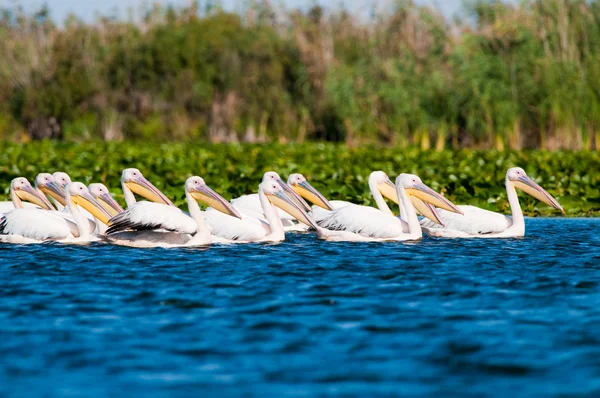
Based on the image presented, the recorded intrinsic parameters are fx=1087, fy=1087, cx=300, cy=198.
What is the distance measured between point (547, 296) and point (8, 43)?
44.7m

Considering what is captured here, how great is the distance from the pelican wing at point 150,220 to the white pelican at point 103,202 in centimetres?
95

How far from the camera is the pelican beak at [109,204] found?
11.4m

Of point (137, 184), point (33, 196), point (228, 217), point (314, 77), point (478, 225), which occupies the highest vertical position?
point (314, 77)

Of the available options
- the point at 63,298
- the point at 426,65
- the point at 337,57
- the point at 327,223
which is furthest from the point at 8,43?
the point at 63,298

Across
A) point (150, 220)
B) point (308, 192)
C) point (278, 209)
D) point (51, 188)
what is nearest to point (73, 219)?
point (150, 220)

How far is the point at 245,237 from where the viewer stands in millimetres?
11094

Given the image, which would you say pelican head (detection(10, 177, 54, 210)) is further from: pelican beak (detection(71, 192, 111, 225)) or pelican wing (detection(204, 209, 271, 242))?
pelican wing (detection(204, 209, 271, 242))

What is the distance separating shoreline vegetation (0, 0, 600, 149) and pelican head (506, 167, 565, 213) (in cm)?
1685

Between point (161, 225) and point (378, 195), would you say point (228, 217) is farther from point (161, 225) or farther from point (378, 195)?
point (378, 195)

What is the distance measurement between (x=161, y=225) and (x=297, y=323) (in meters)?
3.88

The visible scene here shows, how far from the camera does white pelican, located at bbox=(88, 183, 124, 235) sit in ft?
37.4

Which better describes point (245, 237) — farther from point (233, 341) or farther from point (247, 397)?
point (247, 397)

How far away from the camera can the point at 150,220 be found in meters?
10.2

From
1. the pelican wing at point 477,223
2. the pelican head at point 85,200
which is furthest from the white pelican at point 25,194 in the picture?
the pelican wing at point 477,223
